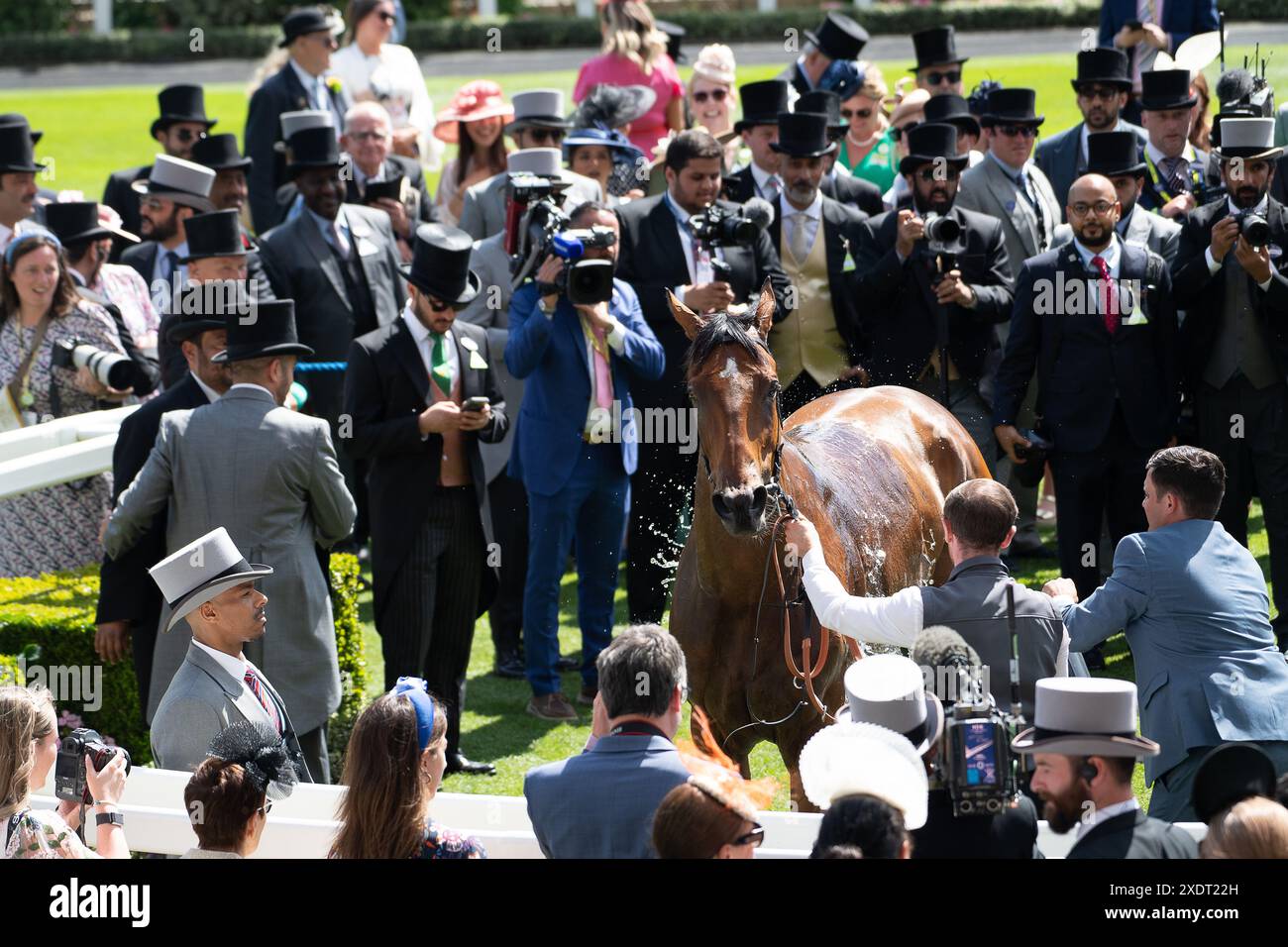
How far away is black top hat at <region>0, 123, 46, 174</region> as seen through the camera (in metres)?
11.0

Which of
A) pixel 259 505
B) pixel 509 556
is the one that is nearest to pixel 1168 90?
pixel 509 556

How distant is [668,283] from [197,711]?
4490 mm

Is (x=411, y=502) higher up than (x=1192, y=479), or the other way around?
(x=1192, y=479)

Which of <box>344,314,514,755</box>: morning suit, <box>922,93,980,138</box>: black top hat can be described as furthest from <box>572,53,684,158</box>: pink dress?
<box>344,314,514,755</box>: morning suit

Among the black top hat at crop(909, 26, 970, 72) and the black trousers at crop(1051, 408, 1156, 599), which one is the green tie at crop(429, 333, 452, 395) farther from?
the black top hat at crop(909, 26, 970, 72)

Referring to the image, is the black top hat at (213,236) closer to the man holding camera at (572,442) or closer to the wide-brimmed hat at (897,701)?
the man holding camera at (572,442)

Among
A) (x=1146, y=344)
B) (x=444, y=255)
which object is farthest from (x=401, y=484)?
(x=1146, y=344)

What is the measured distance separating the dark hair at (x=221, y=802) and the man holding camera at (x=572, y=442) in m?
4.27

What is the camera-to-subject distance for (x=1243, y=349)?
938 cm

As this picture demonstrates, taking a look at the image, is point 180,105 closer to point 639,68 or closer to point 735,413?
point 639,68

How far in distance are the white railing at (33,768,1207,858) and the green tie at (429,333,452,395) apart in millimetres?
3063

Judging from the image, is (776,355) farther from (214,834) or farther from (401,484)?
(214,834)

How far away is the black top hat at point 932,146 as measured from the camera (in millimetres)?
10250

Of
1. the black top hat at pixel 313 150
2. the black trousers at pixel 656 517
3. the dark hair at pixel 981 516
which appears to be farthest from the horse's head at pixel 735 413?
the black top hat at pixel 313 150
